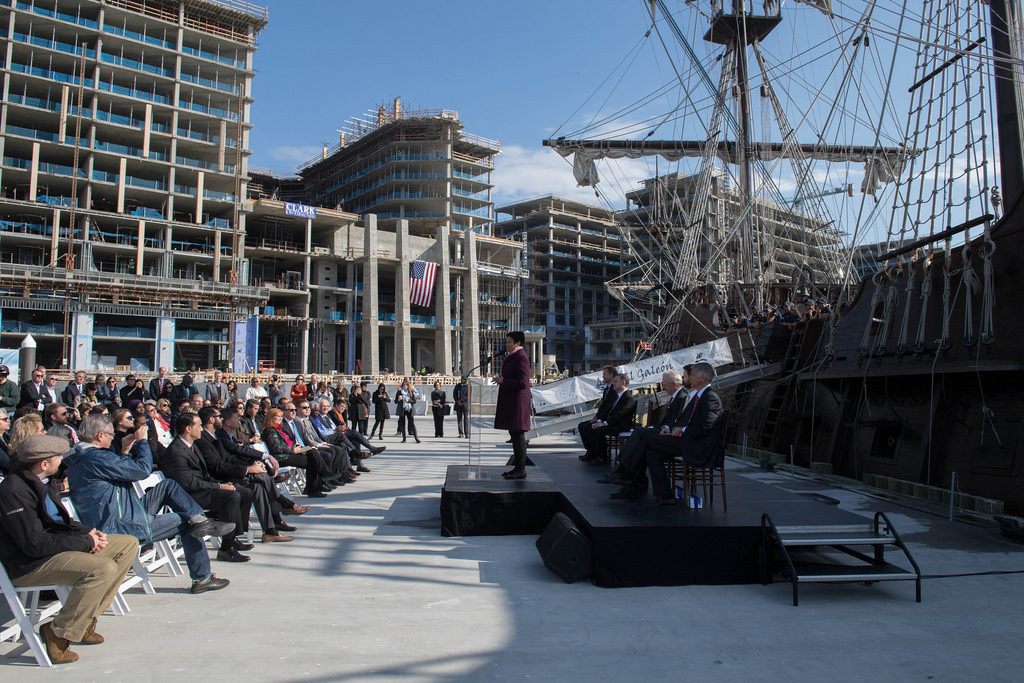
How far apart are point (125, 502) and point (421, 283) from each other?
40.7m

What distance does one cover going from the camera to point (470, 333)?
55094 millimetres

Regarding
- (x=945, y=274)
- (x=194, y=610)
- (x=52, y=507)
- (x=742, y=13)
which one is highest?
(x=742, y=13)

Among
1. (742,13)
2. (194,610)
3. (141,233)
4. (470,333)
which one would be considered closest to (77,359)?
(141,233)

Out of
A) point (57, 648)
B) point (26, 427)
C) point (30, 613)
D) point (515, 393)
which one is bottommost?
point (57, 648)

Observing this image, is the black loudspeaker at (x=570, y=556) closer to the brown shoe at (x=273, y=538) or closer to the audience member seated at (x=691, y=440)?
the audience member seated at (x=691, y=440)

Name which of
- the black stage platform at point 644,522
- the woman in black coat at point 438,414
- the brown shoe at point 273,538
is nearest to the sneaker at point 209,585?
the brown shoe at point 273,538

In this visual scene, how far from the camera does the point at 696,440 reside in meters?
5.71

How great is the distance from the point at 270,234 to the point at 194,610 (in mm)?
53848

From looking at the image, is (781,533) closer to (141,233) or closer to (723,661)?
(723,661)

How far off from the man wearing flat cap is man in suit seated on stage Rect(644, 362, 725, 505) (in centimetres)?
417

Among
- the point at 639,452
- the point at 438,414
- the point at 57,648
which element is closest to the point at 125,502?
the point at 57,648

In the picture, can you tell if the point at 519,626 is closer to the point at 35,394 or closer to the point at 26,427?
the point at 26,427

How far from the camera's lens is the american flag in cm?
4459

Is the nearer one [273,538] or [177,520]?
[177,520]
